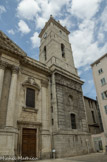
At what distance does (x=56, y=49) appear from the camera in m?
19.5

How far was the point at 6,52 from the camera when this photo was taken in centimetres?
1303

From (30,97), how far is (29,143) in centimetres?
480

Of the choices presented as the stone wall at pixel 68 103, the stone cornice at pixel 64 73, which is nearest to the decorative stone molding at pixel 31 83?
the stone wall at pixel 68 103

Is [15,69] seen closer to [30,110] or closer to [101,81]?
[30,110]

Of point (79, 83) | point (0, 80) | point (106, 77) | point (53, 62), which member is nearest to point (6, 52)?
point (0, 80)

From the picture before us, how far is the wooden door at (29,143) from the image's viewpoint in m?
10.9

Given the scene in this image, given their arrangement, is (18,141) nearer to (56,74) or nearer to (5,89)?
(5,89)

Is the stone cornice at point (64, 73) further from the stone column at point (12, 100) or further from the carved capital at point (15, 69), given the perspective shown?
the stone column at point (12, 100)

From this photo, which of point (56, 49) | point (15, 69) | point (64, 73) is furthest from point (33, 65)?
point (56, 49)

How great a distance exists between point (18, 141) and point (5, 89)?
505 centimetres

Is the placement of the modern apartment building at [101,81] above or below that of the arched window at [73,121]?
above

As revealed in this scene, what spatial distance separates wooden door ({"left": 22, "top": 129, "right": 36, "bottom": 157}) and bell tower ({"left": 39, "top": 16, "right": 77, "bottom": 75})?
387 inches

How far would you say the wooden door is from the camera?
1089 centimetres

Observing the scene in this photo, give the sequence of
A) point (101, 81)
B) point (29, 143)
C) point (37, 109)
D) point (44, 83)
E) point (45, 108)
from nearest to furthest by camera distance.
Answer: point (29, 143) → point (37, 109) → point (45, 108) → point (44, 83) → point (101, 81)
